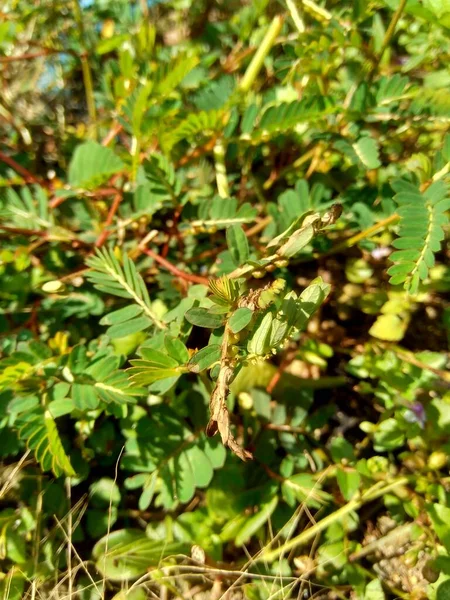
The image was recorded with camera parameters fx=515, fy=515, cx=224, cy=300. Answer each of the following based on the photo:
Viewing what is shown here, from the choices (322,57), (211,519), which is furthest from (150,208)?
(211,519)

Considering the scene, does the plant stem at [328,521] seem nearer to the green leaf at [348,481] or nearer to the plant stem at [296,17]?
the green leaf at [348,481]

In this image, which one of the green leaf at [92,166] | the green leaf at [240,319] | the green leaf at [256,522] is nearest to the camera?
the green leaf at [240,319]

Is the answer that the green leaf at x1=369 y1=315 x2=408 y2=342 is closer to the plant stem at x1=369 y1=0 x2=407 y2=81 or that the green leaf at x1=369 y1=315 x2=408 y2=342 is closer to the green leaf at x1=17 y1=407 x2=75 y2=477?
the plant stem at x1=369 y1=0 x2=407 y2=81

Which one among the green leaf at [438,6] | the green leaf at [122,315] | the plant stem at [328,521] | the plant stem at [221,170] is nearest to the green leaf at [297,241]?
the green leaf at [122,315]

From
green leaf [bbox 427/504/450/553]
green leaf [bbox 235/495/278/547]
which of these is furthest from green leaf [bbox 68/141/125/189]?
green leaf [bbox 427/504/450/553]

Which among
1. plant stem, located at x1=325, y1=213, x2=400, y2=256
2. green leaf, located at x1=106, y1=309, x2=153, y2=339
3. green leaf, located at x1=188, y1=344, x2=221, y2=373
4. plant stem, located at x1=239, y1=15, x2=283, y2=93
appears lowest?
plant stem, located at x1=325, y1=213, x2=400, y2=256
